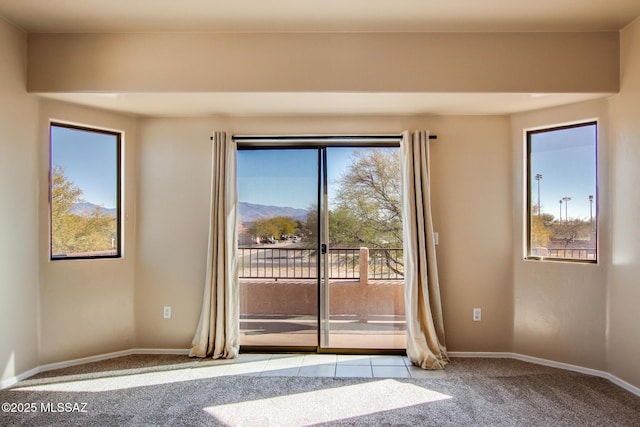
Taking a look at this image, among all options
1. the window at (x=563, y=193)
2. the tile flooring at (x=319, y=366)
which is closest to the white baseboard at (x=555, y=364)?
the tile flooring at (x=319, y=366)

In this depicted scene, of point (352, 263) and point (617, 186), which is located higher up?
point (617, 186)

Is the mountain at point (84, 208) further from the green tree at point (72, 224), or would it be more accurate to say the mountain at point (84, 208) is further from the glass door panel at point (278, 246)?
the glass door panel at point (278, 246)

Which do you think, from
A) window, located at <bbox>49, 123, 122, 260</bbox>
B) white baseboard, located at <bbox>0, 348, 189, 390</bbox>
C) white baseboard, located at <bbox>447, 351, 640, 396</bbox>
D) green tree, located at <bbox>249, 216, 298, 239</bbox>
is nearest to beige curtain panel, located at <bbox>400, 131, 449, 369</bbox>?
white baseboard, located at <bbox>447, 351, 640, 396</bbox>

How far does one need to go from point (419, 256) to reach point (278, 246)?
4.33 feet

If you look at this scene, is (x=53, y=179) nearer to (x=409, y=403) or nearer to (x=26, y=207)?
(x=26, y=207)

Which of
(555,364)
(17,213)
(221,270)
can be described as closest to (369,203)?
(221,270)

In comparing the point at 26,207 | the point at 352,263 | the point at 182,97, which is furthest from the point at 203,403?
the point at 182,97

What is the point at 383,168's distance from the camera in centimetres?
373

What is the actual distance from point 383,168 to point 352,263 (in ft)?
3.13

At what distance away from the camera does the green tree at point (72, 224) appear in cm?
336

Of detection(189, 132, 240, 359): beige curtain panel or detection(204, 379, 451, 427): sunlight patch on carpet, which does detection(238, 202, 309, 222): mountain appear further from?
detection(204, 379, 451, 427): sunlight patch on carpet

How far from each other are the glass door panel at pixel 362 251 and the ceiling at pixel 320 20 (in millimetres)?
610

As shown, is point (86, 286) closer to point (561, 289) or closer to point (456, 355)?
point (456, 355)

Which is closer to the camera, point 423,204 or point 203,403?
point 203,403
